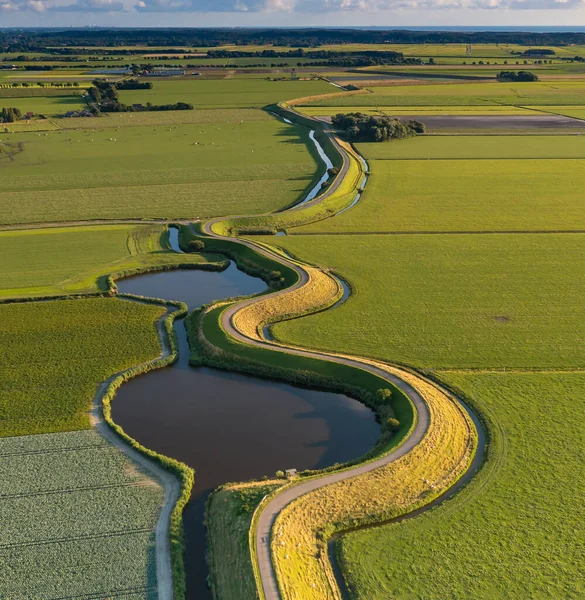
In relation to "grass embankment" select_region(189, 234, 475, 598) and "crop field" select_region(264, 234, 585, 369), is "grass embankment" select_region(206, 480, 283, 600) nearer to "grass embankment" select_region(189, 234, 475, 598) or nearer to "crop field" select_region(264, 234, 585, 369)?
"grass embankment" select_region(189, 234, 475, 598)

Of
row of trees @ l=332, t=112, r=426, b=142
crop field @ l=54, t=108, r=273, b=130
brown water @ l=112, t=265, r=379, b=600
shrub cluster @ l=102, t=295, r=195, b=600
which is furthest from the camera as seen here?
crop field @ l=54, t=108, r=273, b=130

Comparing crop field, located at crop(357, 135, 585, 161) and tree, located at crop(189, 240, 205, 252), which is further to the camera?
crop field, located at crop(357, 135, 585, 161)

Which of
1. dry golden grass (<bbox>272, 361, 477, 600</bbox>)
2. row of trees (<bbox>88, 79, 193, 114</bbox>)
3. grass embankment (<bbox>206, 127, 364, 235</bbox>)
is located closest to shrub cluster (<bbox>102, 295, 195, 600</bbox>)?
dry golden grass (<bbox>272, 361, 477, 600</bbox>)

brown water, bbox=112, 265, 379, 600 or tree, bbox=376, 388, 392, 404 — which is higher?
tree, bbox=376, 388, 392, 404

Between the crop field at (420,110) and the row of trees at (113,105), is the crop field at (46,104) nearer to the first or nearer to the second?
the row of trees at (113,105)

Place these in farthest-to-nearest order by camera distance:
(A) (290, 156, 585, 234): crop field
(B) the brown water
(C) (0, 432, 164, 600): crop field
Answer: (A) (290, 156, 585, 234): crop field → (B) the brown water → (C) (0, 432, 164, 600): crop field

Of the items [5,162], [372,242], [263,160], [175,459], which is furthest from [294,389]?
[5,162]

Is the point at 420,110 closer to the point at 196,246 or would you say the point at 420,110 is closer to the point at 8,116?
the point at 8,116

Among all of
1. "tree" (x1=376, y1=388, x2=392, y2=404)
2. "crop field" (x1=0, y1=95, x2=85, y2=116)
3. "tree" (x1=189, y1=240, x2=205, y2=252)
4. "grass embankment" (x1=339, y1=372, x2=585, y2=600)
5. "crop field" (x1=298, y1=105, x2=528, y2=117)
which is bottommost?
"grass embankment" (x1=339, y1=372, x2=585, y2=600)

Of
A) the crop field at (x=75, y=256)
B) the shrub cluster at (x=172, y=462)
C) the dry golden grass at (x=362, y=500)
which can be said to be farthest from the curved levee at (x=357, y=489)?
the crop field at (x=75, y=256)
